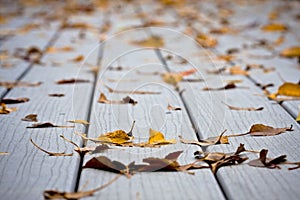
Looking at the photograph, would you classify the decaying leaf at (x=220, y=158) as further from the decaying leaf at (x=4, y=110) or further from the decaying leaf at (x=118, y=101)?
the decaying leaf at (x=4, y=110)

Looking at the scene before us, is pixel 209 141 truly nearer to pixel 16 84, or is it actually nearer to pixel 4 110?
pixel 4 110

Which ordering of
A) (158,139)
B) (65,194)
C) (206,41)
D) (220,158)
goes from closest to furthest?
(65,194) → (220,158) → (158,139) → (206,41)

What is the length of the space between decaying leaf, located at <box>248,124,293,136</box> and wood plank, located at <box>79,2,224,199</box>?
17 centimetres

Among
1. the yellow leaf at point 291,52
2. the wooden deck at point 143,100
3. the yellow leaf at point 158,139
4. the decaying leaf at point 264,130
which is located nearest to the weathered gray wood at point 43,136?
the wooden deck at point 143,100

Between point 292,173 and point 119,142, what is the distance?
419 mm

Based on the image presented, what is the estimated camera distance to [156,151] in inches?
42.8

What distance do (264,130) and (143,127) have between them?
332mm

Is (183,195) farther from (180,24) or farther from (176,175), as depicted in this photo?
(180,24)

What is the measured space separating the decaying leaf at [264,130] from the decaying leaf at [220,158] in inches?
6.2

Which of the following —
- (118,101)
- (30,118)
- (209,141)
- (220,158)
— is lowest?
(220,158)

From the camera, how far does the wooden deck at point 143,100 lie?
0.93 m

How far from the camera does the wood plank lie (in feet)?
2.95

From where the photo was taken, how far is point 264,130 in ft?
4.05

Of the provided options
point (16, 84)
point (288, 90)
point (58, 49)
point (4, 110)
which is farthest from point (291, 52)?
point (4, 110)
